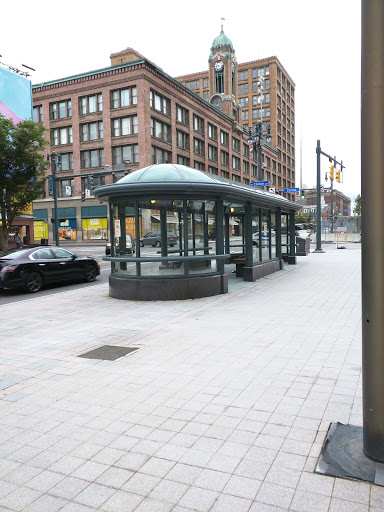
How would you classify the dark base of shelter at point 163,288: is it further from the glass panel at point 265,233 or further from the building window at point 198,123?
the building window at point 198,123

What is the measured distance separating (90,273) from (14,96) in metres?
31.4

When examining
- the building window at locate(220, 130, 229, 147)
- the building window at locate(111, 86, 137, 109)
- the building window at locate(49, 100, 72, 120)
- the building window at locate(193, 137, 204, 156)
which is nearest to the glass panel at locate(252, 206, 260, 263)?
the building window at locate(111, 86, 137, 109)

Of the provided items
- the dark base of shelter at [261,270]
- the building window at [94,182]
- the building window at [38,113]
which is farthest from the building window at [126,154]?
the dark base of shelter at [261,270]

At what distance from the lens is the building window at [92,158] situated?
49.8 meters

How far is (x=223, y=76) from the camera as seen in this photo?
71500mm

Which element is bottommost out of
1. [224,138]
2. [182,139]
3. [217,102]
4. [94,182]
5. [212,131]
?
[94,182]

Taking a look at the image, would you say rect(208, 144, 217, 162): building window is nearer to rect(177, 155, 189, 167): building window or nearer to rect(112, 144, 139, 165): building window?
rect(177, 155, 189, 167): building window

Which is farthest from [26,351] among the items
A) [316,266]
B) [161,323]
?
[316,266]

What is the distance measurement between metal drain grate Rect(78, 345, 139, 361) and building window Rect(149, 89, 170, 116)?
146 feet

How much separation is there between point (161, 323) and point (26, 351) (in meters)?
2.62

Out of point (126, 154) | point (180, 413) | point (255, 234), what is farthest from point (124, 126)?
point (180, 413)

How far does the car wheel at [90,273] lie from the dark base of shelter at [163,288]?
4.63m

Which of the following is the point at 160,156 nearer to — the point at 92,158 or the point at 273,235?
the point at 92,158

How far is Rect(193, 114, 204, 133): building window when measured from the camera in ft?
188
